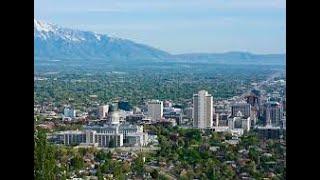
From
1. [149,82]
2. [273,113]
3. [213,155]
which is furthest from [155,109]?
[273,113]

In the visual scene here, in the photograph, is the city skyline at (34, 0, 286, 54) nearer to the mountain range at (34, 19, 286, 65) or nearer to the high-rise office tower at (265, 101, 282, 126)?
the mountain range at (34, 19, 286, 65)

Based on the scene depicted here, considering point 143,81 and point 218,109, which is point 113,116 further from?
point 218,109

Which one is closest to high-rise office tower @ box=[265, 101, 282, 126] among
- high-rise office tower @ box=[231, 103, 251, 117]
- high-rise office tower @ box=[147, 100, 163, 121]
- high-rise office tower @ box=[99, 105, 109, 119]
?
high-rise office tower @ box=[231, 103, 251, 117]

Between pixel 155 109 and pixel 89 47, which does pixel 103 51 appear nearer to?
pixel 89 47

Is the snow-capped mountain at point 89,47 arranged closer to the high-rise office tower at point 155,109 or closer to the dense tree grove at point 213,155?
the high-rise office tower at point 155,109
